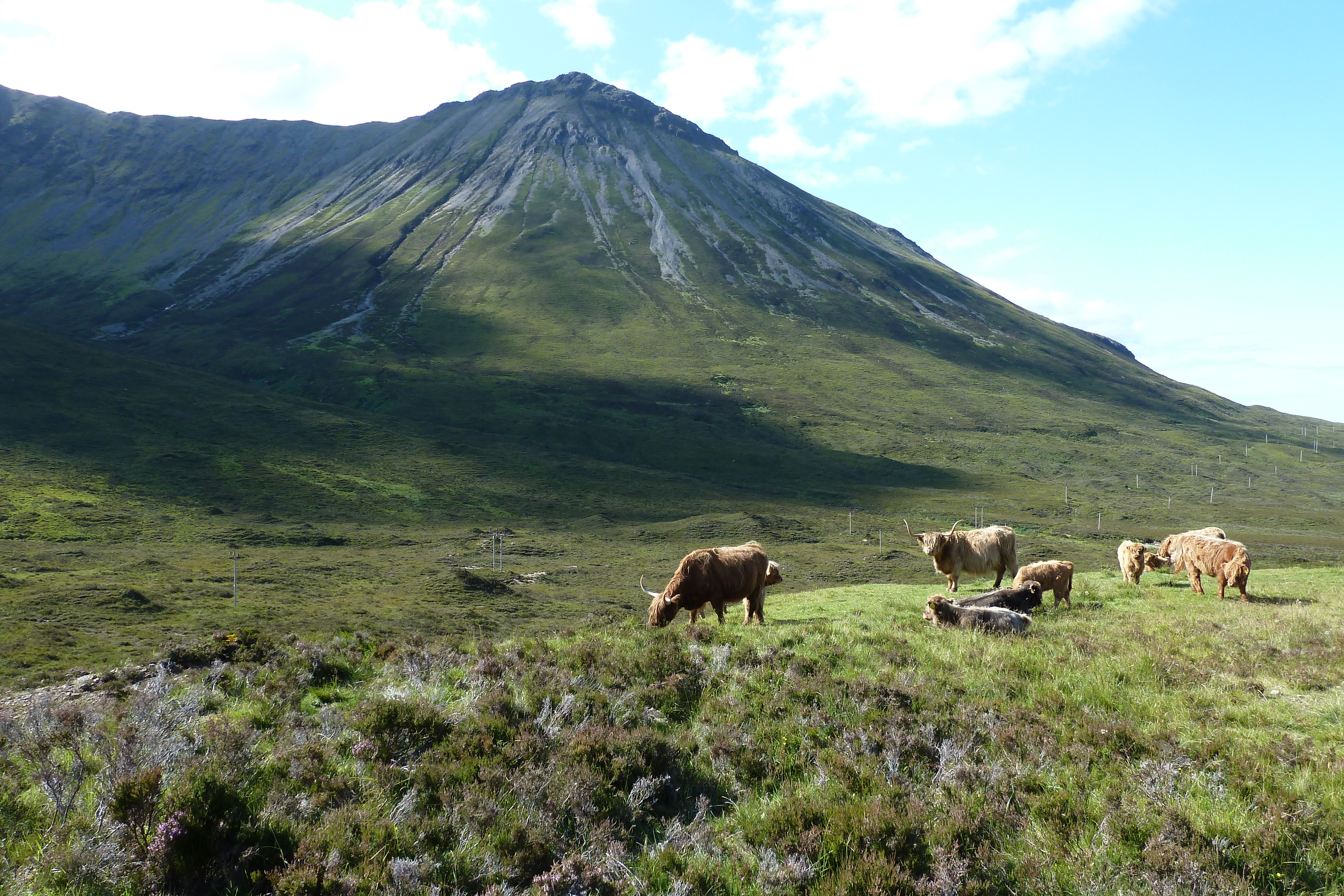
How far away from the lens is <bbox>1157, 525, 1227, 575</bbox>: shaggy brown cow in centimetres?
2295

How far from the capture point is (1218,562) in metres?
19.4

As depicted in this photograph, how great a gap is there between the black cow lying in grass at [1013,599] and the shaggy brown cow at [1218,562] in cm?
525

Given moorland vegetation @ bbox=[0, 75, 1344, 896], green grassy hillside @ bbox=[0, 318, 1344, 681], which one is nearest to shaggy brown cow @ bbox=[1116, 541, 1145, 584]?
moorland vegetation @ bbox=[0, 75, 1344, 896]

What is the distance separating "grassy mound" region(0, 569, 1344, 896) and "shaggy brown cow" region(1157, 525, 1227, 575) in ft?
44.8

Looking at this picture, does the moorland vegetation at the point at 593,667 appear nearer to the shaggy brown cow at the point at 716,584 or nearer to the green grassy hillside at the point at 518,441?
the green grassy hillside at the point at 518,441

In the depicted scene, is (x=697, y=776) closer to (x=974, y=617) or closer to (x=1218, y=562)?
(x=974, y=617)

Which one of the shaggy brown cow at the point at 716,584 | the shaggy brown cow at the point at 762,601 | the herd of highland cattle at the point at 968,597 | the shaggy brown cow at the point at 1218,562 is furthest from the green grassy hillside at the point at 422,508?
the shaggy brown cow at the point at 1218,562

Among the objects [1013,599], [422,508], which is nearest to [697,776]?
[1013,599]

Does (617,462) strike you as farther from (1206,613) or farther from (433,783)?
(433,783)

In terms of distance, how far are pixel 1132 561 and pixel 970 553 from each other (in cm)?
536

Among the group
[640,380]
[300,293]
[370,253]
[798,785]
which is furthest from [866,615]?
[370,253]

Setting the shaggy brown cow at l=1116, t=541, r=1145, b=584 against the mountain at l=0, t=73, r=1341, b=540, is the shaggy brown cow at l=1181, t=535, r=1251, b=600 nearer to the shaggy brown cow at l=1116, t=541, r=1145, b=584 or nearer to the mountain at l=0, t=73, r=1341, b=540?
the shaggy brown cow at l=1116, t=541, r=1145, b=584

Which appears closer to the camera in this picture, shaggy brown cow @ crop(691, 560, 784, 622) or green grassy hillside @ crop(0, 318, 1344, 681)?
shaggy brown cow @ crop(691, 560, 784, 622)

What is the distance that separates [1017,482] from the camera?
9744 centimetres
